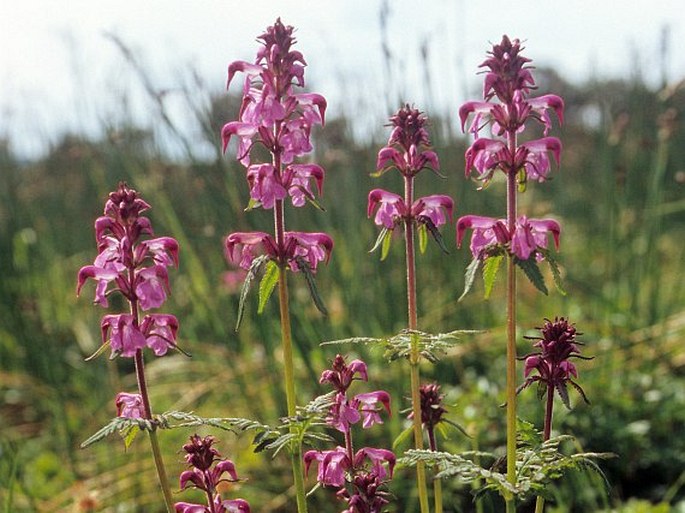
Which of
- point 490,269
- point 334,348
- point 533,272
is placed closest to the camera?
point 533,272

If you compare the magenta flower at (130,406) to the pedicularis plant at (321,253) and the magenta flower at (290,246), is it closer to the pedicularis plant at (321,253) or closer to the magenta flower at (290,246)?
the pedicularis plant at (321,253)

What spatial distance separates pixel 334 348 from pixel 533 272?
5.64 ft

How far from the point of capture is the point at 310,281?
0.97 meters

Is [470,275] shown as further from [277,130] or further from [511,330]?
[277,130]

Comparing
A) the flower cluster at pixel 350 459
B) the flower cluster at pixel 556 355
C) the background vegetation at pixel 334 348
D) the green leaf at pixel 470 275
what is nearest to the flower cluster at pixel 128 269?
the flower cluster at pixel 350 459

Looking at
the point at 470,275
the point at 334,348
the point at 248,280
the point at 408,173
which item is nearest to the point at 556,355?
the point at 470,275

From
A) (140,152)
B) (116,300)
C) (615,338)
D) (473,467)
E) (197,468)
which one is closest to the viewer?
(473,467)

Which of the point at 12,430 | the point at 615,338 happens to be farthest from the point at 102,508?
the point at 615,338

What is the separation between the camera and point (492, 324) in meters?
3.26

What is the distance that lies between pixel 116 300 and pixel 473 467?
3031 millimetres

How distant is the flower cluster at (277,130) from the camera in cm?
99

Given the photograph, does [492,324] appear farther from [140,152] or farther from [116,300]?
[140,152]

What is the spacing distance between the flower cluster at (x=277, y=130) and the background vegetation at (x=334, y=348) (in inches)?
28.1

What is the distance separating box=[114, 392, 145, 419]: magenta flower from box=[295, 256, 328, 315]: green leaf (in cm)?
28
